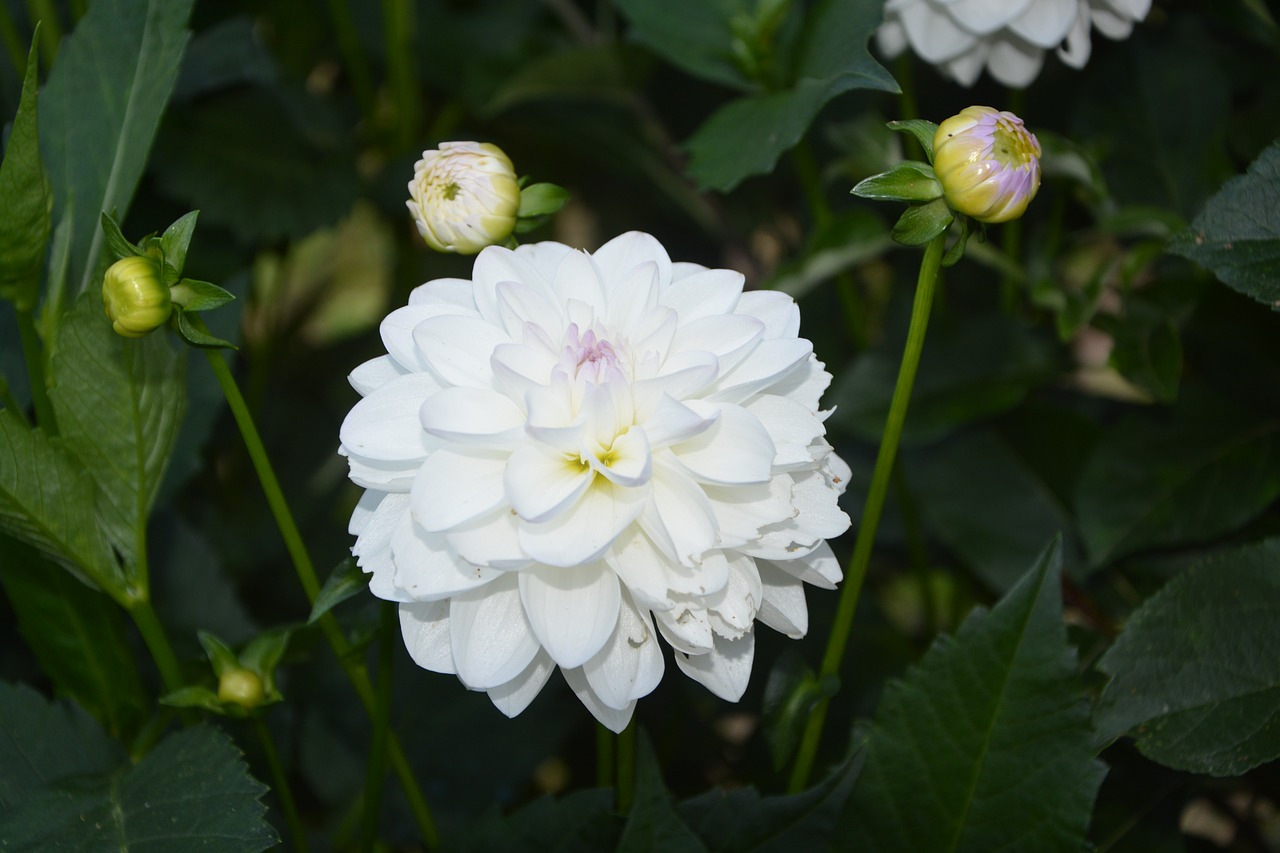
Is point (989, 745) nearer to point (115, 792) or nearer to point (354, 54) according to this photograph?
point (115, 792)

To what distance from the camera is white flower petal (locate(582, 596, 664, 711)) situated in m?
0.51

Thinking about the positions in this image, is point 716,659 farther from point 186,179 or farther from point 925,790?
point 186,179

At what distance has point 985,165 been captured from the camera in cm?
50

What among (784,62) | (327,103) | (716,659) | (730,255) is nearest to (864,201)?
(730,255)

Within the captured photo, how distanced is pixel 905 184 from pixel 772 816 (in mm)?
339

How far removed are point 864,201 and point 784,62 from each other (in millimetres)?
286

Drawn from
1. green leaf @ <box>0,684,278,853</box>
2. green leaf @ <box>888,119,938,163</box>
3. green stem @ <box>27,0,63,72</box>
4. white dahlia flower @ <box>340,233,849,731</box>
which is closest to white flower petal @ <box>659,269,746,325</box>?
white dahlia flower @ <box>340,233,849,731</box>

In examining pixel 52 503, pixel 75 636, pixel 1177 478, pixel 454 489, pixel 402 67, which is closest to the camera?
pixel 454 489

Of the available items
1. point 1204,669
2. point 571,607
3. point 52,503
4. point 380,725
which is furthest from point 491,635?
point 1204,669

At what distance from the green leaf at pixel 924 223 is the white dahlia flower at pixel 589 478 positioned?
0.20 feet

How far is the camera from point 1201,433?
34.4 inches

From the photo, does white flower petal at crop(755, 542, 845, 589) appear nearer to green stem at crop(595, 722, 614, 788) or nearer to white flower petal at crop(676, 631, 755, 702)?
white flower petal at crop(676, 631, 755, 702)

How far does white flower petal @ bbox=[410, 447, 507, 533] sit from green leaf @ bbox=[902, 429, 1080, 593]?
551 millimetres

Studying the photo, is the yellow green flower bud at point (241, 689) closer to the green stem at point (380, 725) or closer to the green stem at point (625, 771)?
the green stem at point (380, 725)
